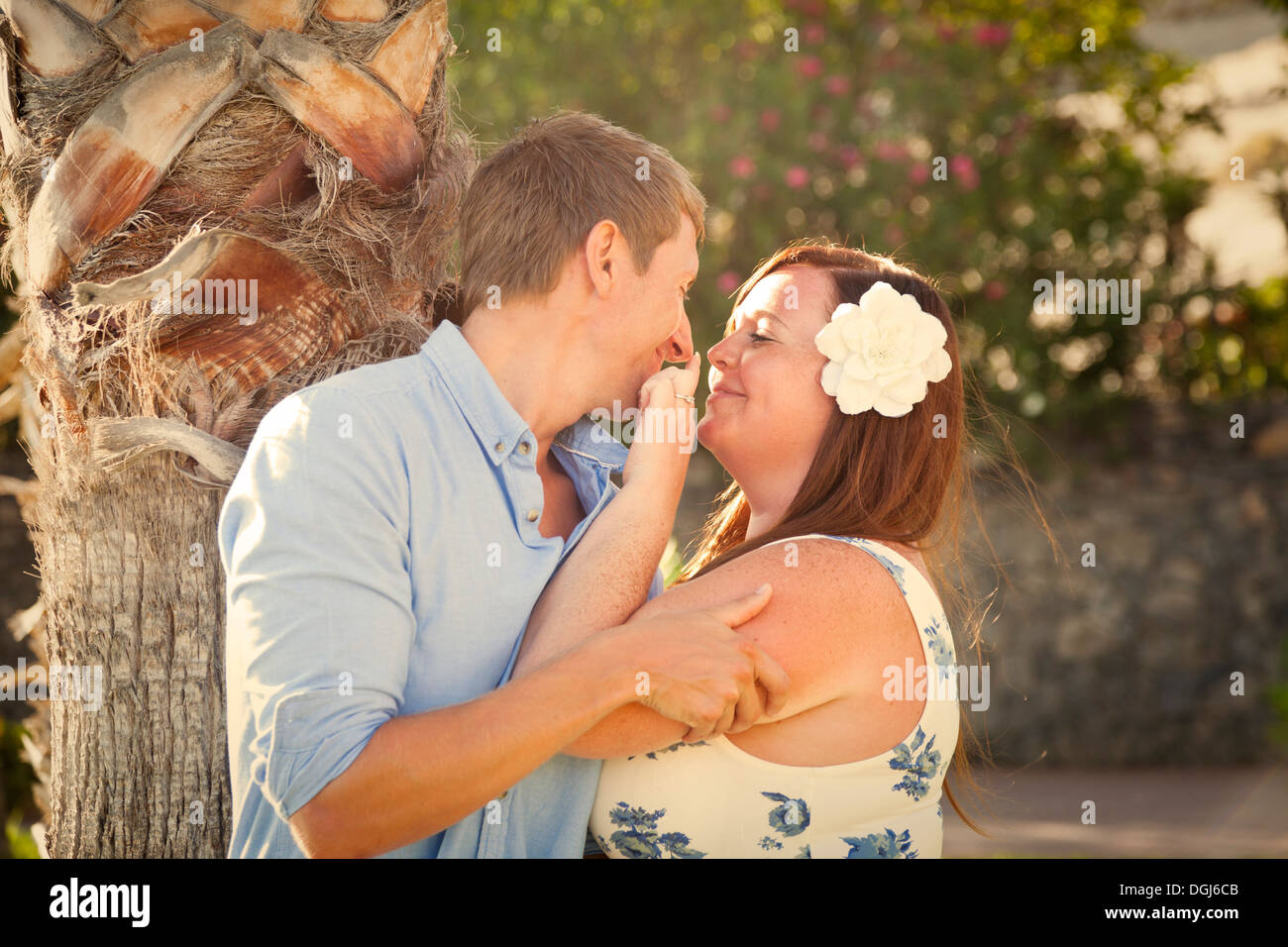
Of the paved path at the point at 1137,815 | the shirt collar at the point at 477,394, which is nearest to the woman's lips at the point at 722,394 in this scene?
the shirt collar at the point at 477,394

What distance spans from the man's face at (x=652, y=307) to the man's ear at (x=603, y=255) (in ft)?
0.12

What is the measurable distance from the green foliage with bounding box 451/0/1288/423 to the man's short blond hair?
14.2 feet

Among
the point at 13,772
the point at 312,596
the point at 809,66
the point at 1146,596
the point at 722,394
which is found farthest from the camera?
the point at 1146,596

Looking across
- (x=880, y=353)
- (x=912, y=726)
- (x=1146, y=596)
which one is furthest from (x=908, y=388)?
(x=1146, y=596)

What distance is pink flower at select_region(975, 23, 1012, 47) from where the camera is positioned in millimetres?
7109

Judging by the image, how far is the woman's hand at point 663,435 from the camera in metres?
2.21

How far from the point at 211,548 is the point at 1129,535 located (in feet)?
21.8

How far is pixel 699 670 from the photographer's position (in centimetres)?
192

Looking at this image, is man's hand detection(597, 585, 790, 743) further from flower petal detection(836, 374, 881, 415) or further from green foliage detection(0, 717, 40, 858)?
green foliage detection(0, 717, 40, 858)

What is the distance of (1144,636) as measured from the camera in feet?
24.4

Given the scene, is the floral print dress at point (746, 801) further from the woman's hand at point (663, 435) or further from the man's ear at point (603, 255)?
→ the man's ear at point (603, 255)

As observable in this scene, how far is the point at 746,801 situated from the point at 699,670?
37cm

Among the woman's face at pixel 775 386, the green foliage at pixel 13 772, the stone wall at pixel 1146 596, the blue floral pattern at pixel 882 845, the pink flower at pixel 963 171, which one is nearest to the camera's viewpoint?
the blue floral pattern at pixel 882 845

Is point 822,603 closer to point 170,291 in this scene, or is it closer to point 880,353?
point 880,353
